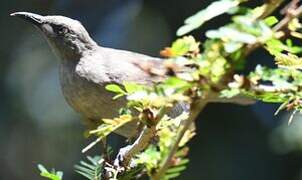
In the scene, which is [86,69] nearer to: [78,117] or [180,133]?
[180,133]

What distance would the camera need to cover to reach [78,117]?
16.4ft

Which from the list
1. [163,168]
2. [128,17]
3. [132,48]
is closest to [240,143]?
[132,48]

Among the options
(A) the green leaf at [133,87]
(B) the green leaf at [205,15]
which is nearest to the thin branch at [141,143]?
(A) the green leaf at [133,87]

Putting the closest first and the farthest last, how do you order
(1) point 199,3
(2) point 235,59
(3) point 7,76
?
A: (2) point 235,59
(1) point 199,3
(3) point 7,76

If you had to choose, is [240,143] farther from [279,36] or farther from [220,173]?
[279,36]

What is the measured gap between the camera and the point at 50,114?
214 inches

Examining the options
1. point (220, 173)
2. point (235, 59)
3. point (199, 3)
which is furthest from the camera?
point (199, 3)

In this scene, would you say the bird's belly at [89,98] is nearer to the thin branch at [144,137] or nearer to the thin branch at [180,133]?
the thin branch at [144,137]

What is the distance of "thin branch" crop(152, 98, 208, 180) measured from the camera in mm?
656

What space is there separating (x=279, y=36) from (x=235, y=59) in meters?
0.05

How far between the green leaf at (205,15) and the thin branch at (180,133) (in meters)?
0.07

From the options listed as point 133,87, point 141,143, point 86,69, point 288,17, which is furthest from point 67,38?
point 288,17

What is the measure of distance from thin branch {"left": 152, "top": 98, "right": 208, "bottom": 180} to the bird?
120 centimetres

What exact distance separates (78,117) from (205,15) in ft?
14.3
